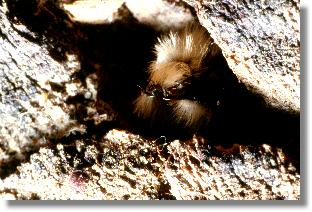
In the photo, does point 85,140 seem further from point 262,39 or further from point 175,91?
point 262,39

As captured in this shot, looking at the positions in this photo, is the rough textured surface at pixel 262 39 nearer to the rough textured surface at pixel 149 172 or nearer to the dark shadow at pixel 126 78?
the dark shadow at pixel 126 78

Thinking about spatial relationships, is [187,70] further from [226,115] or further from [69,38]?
[69,38]

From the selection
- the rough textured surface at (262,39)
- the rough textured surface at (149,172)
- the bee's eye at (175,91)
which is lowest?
the rough textured surface at (149,172)

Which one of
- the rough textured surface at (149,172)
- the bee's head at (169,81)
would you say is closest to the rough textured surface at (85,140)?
the rough textured surface at (149,172)

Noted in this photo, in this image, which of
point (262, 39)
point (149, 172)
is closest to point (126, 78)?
point (149, 172)

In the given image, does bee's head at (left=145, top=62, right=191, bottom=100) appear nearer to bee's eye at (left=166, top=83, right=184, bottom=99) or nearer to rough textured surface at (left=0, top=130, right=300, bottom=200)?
bee's eye at (left=166, top=83, right=184, bottom=99)

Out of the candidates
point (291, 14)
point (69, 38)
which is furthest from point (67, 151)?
point (291, 14)
